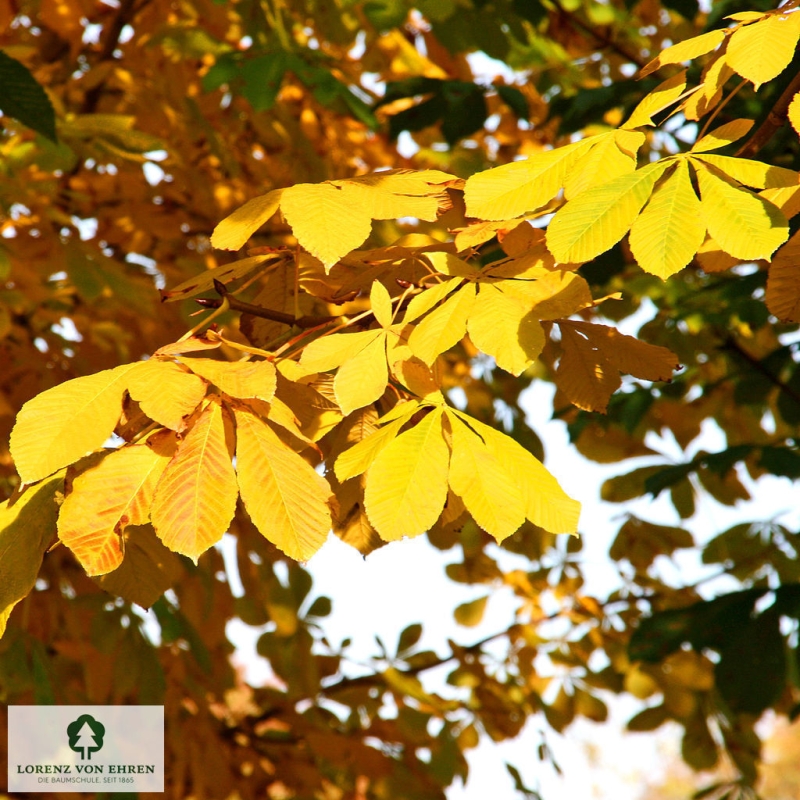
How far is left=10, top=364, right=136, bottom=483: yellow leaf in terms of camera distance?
0.76m

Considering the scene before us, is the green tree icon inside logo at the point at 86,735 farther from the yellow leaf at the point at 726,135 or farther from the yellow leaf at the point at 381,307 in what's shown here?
the yellow leaf at the point at 726,135

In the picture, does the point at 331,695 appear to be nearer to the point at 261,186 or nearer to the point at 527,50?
the point at 261,186

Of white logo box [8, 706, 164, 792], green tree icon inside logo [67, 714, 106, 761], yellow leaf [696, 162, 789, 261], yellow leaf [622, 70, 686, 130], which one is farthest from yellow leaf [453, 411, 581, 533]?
green tree icon inside logo [67, 714, 106, 761]

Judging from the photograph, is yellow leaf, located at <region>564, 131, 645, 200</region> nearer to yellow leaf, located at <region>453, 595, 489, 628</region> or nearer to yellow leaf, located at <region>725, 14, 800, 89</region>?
yellow leaf, located at <region>725, 14, 800, 89</region>

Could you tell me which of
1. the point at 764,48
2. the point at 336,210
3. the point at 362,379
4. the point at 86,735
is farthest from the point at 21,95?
the point at 86,735

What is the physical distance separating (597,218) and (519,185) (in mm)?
101

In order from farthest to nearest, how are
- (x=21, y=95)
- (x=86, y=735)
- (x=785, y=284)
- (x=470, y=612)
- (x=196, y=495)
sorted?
1. (x=470, y=612)
2. (x=86, y=735)
3. (x=21, y=95)
4. (x=785, y=284)
5. (x=196, y=495)

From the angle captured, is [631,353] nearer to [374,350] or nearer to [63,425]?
[374,350]

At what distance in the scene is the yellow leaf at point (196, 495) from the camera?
0.74 m

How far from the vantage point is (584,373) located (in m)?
1.07

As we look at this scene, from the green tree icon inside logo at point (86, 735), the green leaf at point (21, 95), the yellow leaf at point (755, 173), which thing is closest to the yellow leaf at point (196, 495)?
the yellow leaf at point (755, 173)

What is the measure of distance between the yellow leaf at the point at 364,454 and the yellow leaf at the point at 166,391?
138 mm

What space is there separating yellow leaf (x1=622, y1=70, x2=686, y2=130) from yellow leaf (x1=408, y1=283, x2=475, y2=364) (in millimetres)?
245

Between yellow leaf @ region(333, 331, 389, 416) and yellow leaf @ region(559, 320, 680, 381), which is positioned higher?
yellow leaf @ region(559, 320, 680, 381)
